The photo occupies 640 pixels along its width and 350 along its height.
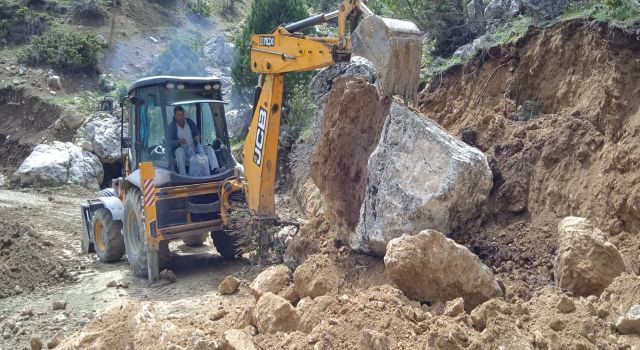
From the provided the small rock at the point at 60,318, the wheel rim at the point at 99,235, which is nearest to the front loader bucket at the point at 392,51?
the small rock at the point at 60,318

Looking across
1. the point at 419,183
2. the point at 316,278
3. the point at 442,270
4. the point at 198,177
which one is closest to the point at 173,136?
the point at 198,177

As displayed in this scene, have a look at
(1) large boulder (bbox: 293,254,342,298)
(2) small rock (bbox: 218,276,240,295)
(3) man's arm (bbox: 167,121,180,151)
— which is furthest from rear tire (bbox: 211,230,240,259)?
(1) large boulder (bbox: 293,254,342,298)

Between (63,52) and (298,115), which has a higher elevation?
(63,52)

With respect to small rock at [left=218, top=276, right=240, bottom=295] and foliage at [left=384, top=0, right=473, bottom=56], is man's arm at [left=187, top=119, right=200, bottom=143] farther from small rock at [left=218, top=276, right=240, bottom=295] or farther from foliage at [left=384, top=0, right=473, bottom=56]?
foliage at [left=384, top=0, right=473, bottom=56]

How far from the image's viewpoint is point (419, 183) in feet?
19.7

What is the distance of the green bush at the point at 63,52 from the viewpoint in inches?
964

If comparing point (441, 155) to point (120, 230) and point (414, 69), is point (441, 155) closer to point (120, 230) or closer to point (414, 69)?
point (414, 69)

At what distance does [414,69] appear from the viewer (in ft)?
21.0

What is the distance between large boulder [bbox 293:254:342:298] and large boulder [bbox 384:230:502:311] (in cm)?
78

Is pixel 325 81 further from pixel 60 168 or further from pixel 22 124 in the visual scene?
pixel 22 124

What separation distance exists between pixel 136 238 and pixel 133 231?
168 mm

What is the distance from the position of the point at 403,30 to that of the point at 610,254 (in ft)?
8.88

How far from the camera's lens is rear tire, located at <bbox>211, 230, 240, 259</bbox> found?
9.16 m

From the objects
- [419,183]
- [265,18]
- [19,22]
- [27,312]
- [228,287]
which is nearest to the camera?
[419,183]
